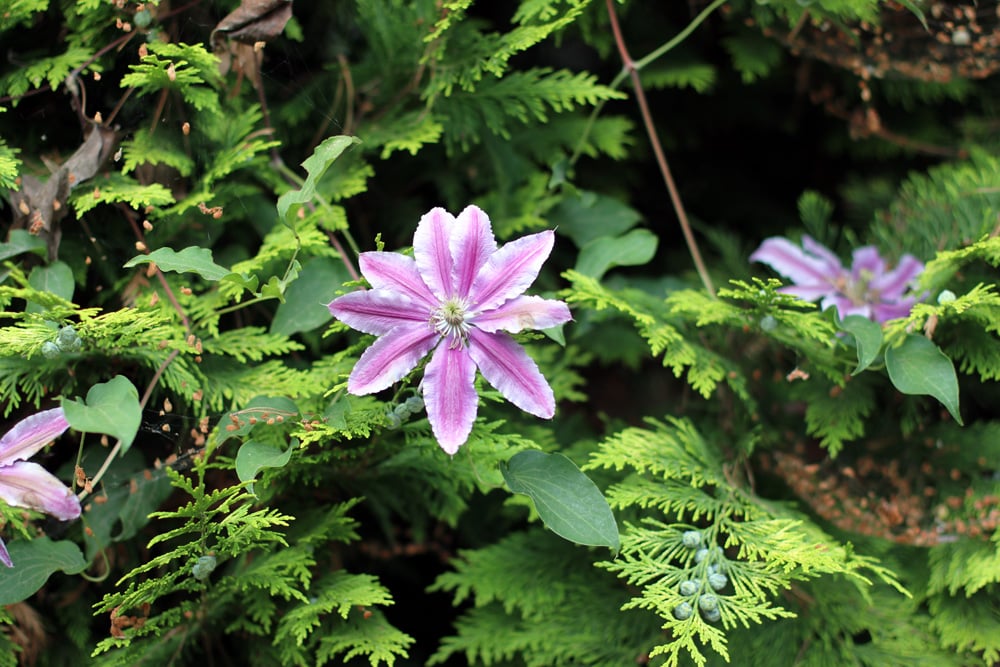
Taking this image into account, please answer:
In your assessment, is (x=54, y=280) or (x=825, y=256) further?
(x=825, y=256)

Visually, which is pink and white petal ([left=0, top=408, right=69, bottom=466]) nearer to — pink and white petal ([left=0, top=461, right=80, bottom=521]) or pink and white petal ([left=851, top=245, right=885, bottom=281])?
pink and white petal ([left=0, top=461, right=80, bottom=521])

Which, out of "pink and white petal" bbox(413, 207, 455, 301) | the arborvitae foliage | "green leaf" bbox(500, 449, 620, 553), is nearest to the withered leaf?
the arborvitae foliage

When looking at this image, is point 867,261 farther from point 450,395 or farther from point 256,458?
point 256,458

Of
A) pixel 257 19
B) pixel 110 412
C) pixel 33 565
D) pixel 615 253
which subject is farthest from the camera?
pixel 615 253

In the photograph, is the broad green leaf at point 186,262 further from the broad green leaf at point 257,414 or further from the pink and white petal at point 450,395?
the pink and white petal at point 450,395

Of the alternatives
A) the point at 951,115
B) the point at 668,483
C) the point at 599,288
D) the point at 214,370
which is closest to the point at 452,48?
the point at 599,288

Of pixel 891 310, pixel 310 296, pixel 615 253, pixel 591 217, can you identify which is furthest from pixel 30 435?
pixel 891 310

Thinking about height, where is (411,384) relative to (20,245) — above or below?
below

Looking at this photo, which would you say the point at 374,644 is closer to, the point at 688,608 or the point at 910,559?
the point at 688,608
